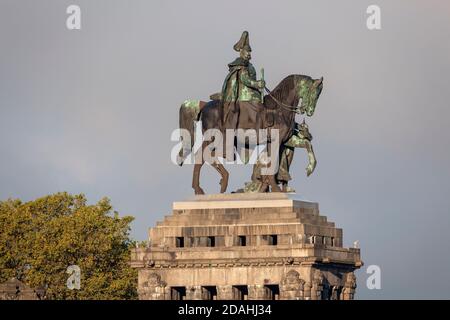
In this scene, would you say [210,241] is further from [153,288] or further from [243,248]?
[153,288]

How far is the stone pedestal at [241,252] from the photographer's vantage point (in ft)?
641

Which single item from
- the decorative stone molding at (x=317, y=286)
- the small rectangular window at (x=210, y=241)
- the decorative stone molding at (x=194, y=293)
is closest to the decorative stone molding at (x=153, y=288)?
the decorative stone molding at (x=194, y=293)

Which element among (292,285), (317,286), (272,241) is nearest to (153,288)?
(272,241)

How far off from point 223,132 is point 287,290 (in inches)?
423

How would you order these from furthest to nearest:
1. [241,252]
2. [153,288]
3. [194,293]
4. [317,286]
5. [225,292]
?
[153,288]
[194,293]
[225,292]
[241,252]
[317,286]

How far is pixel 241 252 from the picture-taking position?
196 meters

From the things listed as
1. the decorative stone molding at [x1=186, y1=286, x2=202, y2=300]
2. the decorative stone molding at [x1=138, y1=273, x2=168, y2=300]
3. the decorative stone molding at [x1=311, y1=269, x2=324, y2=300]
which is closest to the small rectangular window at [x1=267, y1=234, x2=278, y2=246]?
the decorative stone molding at [x1=311, y1=269, x2=324, y2=300]

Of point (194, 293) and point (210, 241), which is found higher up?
point (210, 241)

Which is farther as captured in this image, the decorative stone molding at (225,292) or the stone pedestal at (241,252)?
the decorative stone molding at (225,292)

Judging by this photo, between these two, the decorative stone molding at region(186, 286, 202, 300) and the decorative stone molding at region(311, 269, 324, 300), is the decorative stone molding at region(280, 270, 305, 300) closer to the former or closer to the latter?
the decorative stone molding at region(311, 269, 324, 300)

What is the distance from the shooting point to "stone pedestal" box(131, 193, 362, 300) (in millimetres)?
195500

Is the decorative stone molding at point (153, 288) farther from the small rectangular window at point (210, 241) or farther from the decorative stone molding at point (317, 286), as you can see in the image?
the decorative stone molding at point (317, 286)
